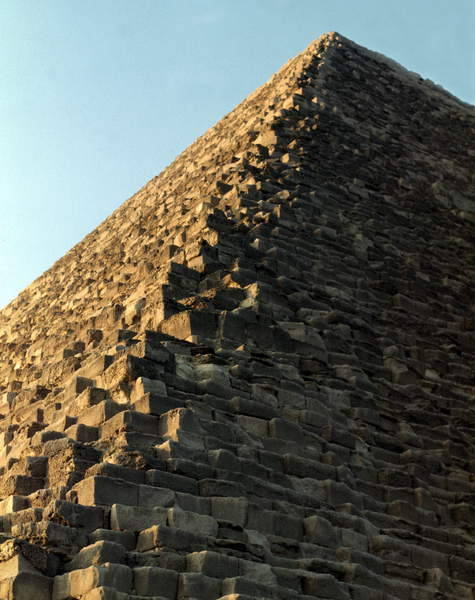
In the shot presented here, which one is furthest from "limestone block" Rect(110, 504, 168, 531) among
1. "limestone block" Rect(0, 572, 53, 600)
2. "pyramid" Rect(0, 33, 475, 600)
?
"limestone block" Rect(0, 572, 53, 600)

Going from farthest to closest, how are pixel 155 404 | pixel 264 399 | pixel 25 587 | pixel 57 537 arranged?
1. pixel 264 399
2. pixel 155 404
3. pixel 57 537
4. pixel 25 587

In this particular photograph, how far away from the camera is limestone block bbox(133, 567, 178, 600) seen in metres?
4.45

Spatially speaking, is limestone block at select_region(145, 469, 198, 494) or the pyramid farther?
limestone block at select_region(145, 469, 198, 494)

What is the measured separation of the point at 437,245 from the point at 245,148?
2402mm

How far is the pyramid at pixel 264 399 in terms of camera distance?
15.9ft

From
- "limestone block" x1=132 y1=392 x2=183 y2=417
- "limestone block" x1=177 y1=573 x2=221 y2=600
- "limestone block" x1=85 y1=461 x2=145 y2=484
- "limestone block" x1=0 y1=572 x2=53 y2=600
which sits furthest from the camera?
"limestone block" x1=132 y1=392 x2=183 y2=417

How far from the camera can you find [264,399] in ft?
20.3

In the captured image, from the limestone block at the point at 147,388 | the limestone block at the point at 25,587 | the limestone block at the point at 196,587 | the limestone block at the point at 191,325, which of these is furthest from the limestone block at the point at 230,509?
the limestone block at the point at 191,325

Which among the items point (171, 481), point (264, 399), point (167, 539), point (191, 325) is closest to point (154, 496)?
point (171, 481)

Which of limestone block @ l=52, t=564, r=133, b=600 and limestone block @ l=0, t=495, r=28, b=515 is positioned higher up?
limestone block @ l=0, t=495, r=28, b=515

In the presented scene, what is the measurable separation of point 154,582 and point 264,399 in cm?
189

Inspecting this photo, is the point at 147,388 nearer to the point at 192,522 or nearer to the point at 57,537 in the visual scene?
the point at 192,522

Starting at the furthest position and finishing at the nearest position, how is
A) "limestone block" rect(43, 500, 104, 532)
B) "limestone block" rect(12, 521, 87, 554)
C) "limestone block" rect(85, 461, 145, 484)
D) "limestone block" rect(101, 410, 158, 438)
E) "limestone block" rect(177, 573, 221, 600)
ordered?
"limestone block" rect(101, 410, 158, 438) → "limestone block" rect(85, 461, 145, 484) → "limestone block" rect(43, 500, 104, 532) → "limestone block" rect(12, 521, 87, 554) → "limestone block" rect(177, 573, 221, 600)

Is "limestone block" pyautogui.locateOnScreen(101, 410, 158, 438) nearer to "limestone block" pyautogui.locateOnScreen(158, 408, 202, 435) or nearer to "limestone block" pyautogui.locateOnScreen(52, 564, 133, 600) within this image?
"limestone block" pyautogui.locateOnScreen(158, 408, 202, 435)
